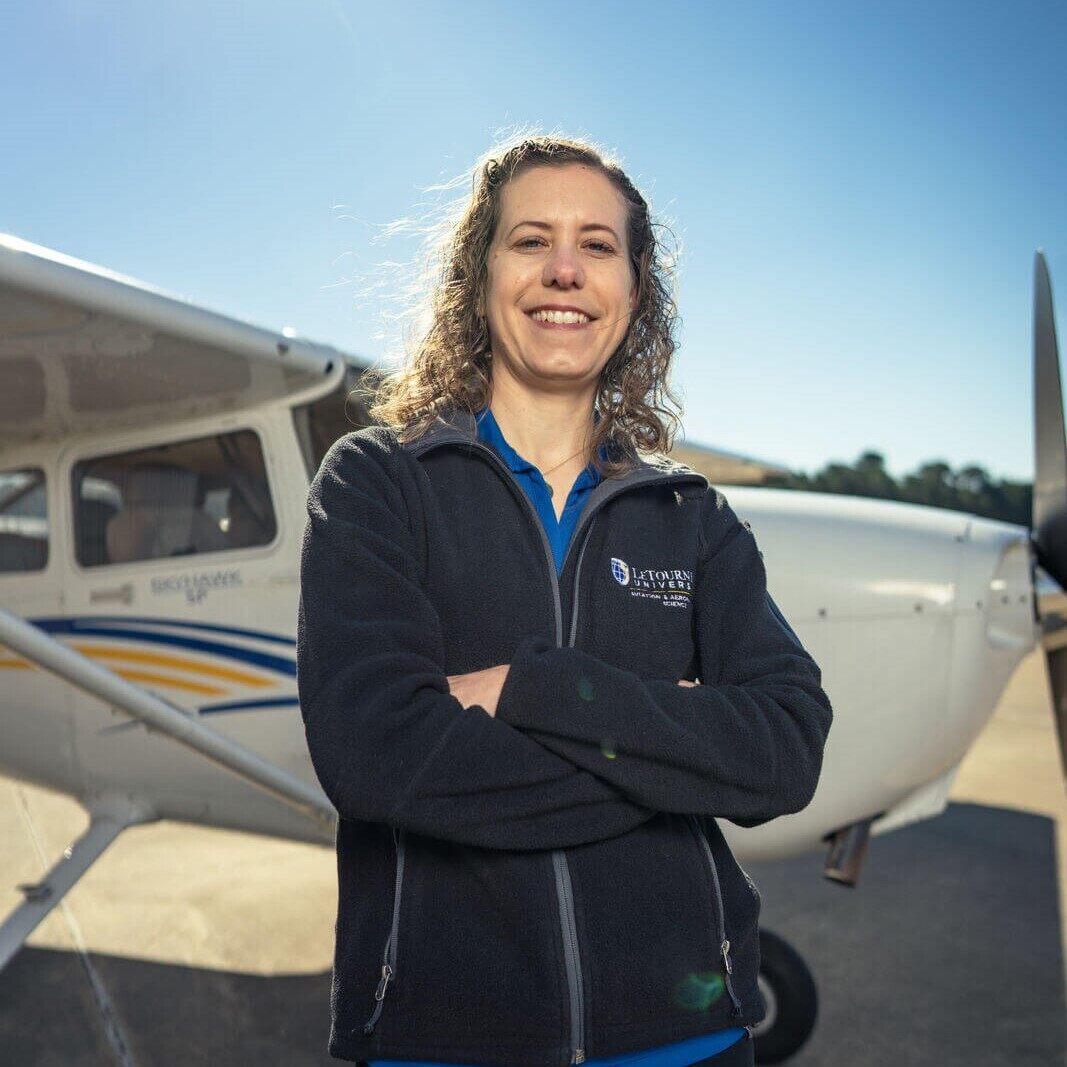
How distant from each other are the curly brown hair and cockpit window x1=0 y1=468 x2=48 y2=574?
7.49 ft

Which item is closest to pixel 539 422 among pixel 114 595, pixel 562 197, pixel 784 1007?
pixel 562 197

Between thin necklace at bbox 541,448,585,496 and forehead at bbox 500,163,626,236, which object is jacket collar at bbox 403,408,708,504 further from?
forehead at bbox 500,163,626,236

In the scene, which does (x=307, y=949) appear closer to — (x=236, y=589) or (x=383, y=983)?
(x=236, y=589)

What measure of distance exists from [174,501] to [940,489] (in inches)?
1751

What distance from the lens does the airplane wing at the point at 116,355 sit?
2270 mm

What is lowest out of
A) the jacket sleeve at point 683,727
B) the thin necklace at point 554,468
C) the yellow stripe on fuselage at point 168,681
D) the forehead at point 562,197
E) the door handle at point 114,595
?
the yellow stripe on fuselage at point 168,681

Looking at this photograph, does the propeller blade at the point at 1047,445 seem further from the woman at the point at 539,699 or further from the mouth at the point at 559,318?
the mouth at the point at 559,318

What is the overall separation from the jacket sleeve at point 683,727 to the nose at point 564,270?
49 cm

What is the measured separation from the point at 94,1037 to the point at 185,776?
3.05 ft

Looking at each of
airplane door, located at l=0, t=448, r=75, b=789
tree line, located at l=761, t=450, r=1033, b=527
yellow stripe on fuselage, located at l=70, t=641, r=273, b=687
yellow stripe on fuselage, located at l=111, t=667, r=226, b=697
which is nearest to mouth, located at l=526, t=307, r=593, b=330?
yellow stripe on fuselage, located at l=70, t=641, r=273, b=687

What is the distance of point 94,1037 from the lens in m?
3.10

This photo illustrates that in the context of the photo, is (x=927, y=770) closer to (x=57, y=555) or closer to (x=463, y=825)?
(x=463, y=825)

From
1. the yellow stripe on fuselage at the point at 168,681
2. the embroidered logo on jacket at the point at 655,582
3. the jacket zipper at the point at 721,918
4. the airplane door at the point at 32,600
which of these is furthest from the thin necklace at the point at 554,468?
the airplane door at the point at 32,600

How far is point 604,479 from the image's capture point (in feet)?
4.18
